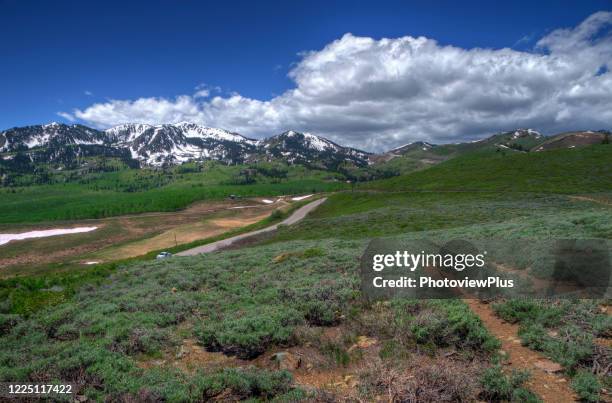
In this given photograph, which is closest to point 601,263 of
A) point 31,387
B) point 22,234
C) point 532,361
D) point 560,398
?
point 532,361

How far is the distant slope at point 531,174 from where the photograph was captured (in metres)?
81.6

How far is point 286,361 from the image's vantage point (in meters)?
8.25

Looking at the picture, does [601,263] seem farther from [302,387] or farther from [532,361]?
[302,387]

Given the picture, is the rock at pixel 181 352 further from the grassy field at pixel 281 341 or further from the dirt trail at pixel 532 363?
the dirt trail at pixel 532 363

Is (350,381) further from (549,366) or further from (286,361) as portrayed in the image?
(549,366)

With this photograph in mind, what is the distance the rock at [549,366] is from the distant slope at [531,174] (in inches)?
3272

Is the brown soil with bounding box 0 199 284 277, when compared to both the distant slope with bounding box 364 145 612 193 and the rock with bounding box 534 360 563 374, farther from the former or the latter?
the rock with bounding box 534 360 563 374

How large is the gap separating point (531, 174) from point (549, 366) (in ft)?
361

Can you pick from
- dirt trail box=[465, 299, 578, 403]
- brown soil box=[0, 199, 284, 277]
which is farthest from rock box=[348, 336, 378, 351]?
brown soil box=[0, 199, 284, 277]

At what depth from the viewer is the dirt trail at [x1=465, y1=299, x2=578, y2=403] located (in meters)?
6.22

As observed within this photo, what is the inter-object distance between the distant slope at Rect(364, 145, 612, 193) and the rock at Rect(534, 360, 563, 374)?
83.1 m

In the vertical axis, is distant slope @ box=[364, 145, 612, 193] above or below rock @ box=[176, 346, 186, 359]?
above

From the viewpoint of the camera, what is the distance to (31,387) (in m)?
7.41

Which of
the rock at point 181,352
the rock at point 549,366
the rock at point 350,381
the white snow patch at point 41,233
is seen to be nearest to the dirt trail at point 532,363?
the rock at point 549,366
